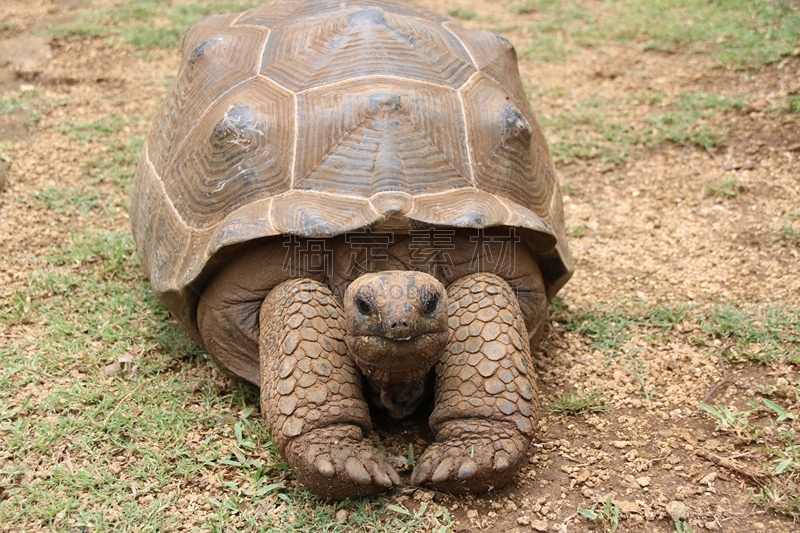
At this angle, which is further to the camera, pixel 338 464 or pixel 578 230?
pixel 578 230

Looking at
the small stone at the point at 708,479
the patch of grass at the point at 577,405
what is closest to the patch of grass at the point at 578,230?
the patch of grass at the point at 577,405

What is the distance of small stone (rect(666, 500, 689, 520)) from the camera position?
2584 millimetres

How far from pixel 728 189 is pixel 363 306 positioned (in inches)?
109

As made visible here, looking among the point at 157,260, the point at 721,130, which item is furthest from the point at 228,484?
the point at 721,130

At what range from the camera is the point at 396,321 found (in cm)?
248

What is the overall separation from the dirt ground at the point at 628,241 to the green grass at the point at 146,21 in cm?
18

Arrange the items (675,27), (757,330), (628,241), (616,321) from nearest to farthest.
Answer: (757,330) < (616,321) < (628,241) < (675,27)

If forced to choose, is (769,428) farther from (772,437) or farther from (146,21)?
(146,21)

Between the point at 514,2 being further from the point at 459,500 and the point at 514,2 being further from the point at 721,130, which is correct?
the point at 459,500

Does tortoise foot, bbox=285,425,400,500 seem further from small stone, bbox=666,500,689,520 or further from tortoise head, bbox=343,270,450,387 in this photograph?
small stone, bbox=666,500,689,520

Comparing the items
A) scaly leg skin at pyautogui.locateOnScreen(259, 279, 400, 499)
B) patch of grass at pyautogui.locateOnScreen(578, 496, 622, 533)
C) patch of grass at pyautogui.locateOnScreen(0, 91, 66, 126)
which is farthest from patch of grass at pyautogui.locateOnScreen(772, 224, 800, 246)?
patch of grass at pyautogui.locateOnScreen(0, 91, 66, 126)

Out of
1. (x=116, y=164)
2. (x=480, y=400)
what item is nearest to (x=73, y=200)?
(x=116, y=164)

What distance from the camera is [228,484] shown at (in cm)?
278

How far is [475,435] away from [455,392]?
0.54 feet
